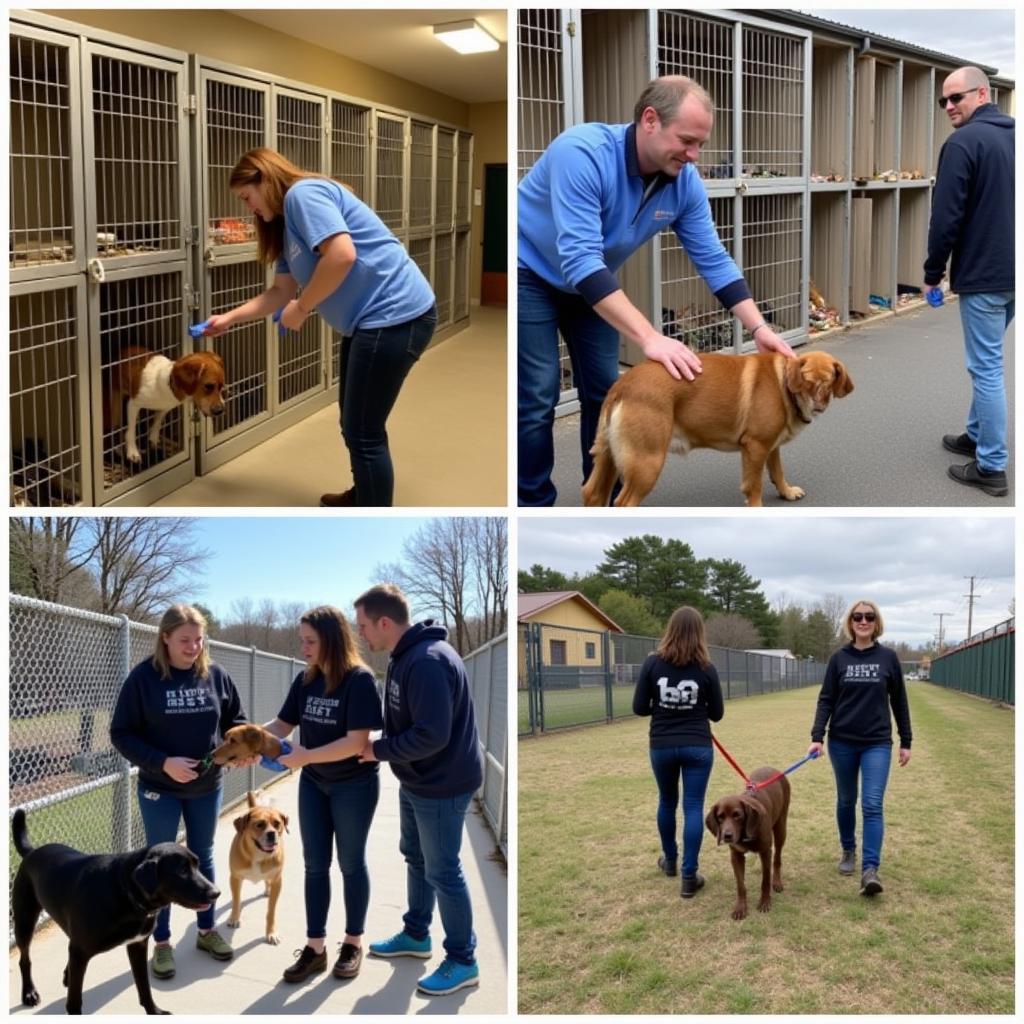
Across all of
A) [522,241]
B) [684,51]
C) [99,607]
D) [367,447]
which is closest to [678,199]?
[522,241]

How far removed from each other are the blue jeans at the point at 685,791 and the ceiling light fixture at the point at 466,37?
5.64m

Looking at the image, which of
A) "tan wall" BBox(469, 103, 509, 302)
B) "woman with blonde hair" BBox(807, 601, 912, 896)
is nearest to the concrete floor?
"woman with blonde hair" BBox(807, 601, 912, 896)

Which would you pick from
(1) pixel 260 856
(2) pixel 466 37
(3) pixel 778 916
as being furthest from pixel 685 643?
(2) pixel 466 37

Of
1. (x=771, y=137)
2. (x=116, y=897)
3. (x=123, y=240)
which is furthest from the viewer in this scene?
(x=771, y=137)

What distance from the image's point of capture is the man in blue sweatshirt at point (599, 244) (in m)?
3.00

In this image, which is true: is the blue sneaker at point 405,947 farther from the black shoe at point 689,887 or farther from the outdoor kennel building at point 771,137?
the outdoor kennel building at point 771,137

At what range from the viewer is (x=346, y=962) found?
10.0 feet

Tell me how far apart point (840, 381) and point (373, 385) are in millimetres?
1892

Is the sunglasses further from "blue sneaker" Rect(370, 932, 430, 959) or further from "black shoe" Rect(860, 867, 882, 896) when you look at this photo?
"blue sneaker" Rect(370, 932, 430, 959)

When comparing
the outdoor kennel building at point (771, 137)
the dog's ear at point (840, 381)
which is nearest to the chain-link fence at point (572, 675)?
the outdoor kennel building at point (771, 137)

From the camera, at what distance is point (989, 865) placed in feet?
12.9

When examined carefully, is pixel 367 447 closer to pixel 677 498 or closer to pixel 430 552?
pixel 430 552

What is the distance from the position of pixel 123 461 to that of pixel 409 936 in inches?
122

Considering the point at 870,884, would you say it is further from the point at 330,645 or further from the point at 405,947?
the point at 330,645
